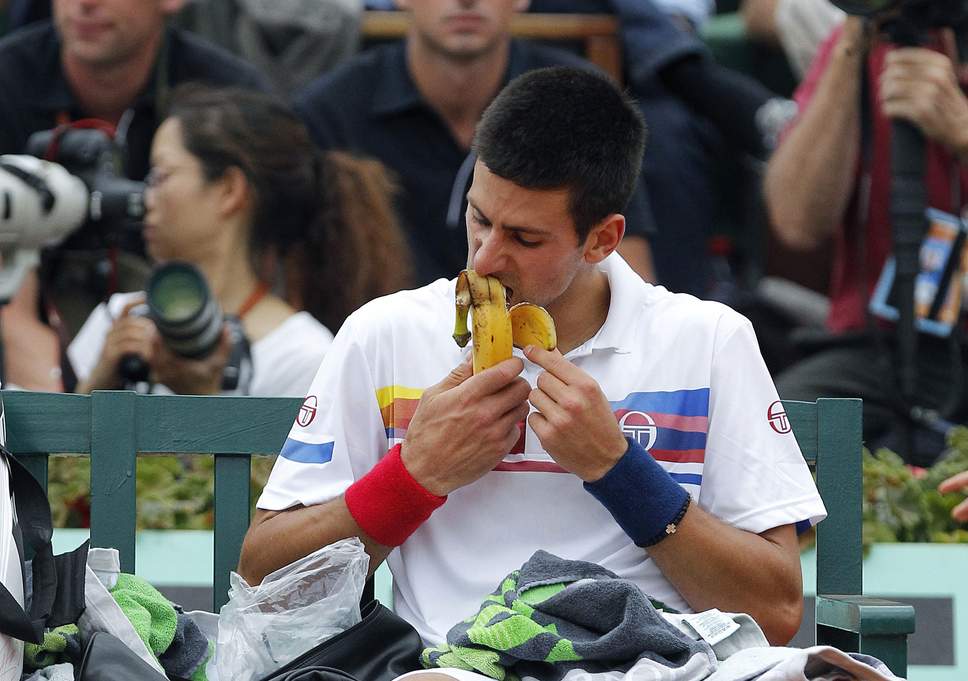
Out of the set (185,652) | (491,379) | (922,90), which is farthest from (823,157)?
(185,652)

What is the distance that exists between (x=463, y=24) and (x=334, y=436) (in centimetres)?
249

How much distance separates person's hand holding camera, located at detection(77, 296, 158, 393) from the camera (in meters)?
3.99

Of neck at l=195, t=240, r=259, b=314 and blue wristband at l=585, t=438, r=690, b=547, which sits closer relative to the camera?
blue wristband at l=585, t=438, r=690, b=547

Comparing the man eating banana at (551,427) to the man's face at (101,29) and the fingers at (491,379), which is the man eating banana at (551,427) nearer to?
the fingers at (491,379)

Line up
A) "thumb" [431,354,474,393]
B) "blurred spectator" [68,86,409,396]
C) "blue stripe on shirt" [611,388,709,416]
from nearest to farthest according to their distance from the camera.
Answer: "thumb" [431,354,474,393] → "blue stripe on shirt" [611,388,709,416] → "blurred spectator" [68,86,409,396]

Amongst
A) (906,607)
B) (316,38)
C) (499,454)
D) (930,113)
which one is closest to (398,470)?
(499,454)

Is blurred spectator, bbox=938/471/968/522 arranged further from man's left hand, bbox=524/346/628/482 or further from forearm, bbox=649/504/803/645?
man's left hand, bbox=524/346/628/482

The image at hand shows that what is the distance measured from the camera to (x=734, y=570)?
2.51 metres

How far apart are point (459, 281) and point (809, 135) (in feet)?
7.19

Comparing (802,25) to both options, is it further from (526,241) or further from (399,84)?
(526,241)

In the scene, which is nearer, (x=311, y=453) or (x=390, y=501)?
(x=390, y=501)

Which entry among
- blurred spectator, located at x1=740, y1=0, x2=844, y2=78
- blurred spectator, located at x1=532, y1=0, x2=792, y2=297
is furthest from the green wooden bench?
blurred spectator, located at x1=740, y1=0, x2=844, y2=78

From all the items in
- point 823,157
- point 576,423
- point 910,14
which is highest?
point 910,14

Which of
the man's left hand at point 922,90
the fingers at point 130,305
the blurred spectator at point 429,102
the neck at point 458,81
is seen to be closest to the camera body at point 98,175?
the fingers at point 130,305
